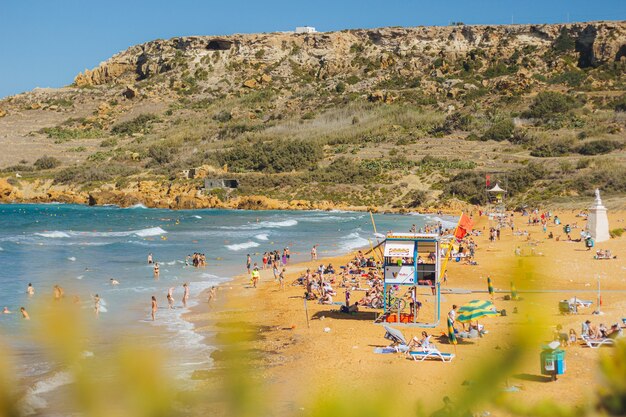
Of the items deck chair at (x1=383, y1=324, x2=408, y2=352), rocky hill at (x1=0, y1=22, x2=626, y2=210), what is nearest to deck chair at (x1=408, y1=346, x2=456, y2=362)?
deck chair at (x1=383, y1=324, x2=408, y2=352)

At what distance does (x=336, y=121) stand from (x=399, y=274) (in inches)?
3855

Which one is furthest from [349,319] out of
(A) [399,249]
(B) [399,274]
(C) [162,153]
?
(C) [162,153]

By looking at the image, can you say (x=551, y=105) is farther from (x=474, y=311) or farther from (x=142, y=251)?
(x=474, y=311)

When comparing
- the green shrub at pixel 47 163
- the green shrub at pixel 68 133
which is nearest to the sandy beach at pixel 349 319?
the green shrub at pixel 47 163

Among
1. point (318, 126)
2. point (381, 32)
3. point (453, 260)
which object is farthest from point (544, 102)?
point (453, 260)

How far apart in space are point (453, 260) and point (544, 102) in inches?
2806

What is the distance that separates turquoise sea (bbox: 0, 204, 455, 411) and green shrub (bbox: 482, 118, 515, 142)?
24.9m

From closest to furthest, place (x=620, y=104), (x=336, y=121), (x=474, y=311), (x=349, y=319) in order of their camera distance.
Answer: (x=474, y=311), (x=349, y=319), (x=620, y=104), (x=336, y=121)

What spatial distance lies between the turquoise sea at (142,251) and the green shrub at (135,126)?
3920 cm

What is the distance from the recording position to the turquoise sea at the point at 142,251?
18.5 m

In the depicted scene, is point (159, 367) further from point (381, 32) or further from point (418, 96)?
point (381, 32)

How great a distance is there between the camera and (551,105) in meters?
101

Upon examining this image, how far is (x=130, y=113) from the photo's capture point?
137 metres

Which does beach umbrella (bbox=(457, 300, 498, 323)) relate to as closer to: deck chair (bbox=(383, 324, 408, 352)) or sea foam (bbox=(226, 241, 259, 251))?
deck chair (bbox=(383, 324, 408, 352))
